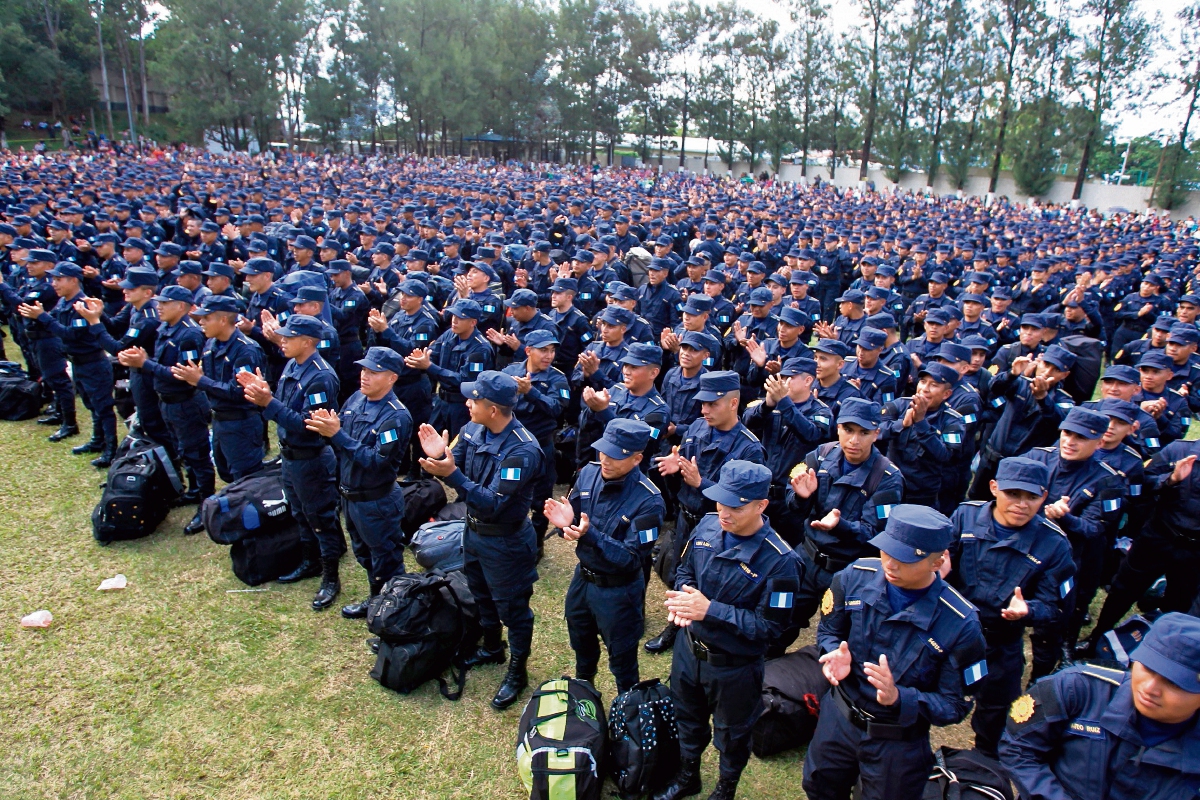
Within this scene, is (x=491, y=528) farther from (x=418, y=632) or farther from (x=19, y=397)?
(x=19, y=397)

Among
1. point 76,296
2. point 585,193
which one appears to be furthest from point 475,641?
point 585,193

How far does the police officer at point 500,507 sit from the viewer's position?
172 inches

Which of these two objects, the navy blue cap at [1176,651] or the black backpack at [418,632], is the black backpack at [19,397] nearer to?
the black backpack at [418,632]

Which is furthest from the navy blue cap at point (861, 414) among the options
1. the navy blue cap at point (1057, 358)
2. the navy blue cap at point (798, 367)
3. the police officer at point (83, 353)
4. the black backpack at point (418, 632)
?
the police officer at point (83, 353)

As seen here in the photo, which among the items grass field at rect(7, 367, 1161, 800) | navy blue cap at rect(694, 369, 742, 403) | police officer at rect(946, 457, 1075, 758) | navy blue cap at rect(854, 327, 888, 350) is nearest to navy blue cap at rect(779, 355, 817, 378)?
navy blue cap at rect(694, 369, 742, 403)

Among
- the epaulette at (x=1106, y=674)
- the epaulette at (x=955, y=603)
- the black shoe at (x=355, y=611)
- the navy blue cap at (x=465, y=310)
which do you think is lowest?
the black shoe at (x=355, y=611)

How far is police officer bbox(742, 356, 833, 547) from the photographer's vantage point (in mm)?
5207

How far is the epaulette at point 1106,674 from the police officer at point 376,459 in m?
4.18

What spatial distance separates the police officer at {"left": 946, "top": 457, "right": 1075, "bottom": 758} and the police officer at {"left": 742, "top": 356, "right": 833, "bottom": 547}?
4.63 feet

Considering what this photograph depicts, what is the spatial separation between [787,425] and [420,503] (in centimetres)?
351

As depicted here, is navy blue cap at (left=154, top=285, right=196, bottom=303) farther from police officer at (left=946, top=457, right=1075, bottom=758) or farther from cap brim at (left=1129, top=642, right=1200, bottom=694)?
cap brim at (left=1129, top=642, right=1200, bottom=694)

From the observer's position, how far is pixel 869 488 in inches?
176

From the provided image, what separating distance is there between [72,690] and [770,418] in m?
5.42

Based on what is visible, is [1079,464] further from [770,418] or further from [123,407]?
[123,407]
